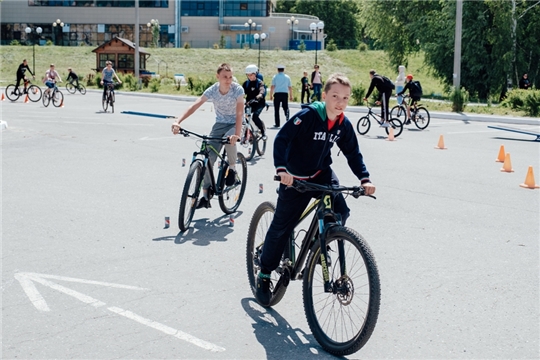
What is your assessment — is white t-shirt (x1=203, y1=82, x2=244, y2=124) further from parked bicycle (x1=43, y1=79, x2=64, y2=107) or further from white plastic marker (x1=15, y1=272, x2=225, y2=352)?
parked bicycle (x1=43, y1=79, x2=64, y2=107)

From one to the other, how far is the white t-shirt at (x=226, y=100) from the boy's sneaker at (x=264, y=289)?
13.7 feet

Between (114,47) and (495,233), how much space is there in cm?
6130

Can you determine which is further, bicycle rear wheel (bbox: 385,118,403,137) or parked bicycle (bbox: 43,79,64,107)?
parked bicycle (bbox: 43,79,64,107)

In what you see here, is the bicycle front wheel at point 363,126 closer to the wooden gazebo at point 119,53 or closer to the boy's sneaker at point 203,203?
the boy's sneaker at point 203,203

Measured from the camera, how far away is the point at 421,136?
2088 centimetres

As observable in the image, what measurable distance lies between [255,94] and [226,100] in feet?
21.4

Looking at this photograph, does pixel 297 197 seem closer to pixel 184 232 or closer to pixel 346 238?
pixel 346 238

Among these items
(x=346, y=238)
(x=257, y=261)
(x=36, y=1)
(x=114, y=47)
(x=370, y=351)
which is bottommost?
(x=370, y=351)

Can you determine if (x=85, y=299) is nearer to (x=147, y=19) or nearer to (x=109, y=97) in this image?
(x=109, y=97)

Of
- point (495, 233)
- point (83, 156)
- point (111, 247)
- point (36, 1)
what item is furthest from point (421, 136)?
point (36, 1)

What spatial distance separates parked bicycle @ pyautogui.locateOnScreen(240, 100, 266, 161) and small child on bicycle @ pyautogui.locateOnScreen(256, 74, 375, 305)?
30.4 feet

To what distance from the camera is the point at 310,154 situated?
202 inches

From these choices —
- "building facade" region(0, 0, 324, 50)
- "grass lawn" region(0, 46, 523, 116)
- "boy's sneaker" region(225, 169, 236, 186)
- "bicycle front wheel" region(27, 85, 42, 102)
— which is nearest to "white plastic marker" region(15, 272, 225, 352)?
"boy's sneaker" region(225, 169, 236, 186)

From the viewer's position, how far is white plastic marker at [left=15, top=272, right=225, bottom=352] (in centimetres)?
498
